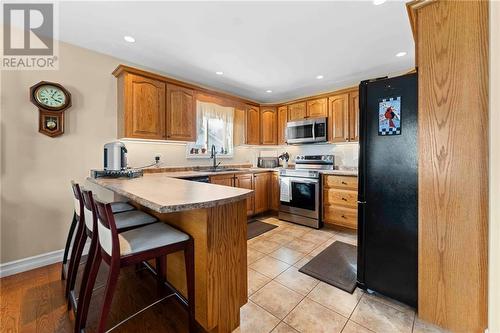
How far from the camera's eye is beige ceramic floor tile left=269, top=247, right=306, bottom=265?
7.71 ft

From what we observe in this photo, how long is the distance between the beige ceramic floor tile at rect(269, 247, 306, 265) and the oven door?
3.30 feet

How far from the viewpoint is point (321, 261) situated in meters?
2.31

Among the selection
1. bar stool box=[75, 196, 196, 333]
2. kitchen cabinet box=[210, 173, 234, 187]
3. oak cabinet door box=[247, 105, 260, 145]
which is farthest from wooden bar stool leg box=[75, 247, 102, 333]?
oak cabinet door box=[247, 105, 260, 145]

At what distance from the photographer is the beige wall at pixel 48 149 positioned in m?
2.11

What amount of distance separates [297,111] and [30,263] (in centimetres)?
426

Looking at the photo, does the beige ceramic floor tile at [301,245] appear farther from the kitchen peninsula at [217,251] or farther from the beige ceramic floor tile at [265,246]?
the kitchen peninsula at [217,251]

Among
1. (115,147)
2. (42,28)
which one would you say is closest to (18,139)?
(115,147)

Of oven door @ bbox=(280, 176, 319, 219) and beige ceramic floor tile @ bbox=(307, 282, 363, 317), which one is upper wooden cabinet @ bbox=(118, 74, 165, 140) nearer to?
oven door @ bbox=(280, 176, 319, 219)

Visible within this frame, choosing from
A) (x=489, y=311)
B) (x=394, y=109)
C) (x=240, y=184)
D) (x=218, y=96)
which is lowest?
(x=489, y=311)

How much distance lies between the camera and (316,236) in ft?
10.1

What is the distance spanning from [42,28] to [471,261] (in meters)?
4.05

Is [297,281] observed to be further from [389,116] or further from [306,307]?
[389,116]

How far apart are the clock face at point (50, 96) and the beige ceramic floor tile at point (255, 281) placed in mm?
2713

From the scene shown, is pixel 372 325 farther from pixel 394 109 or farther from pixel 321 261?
pixel 394 109
